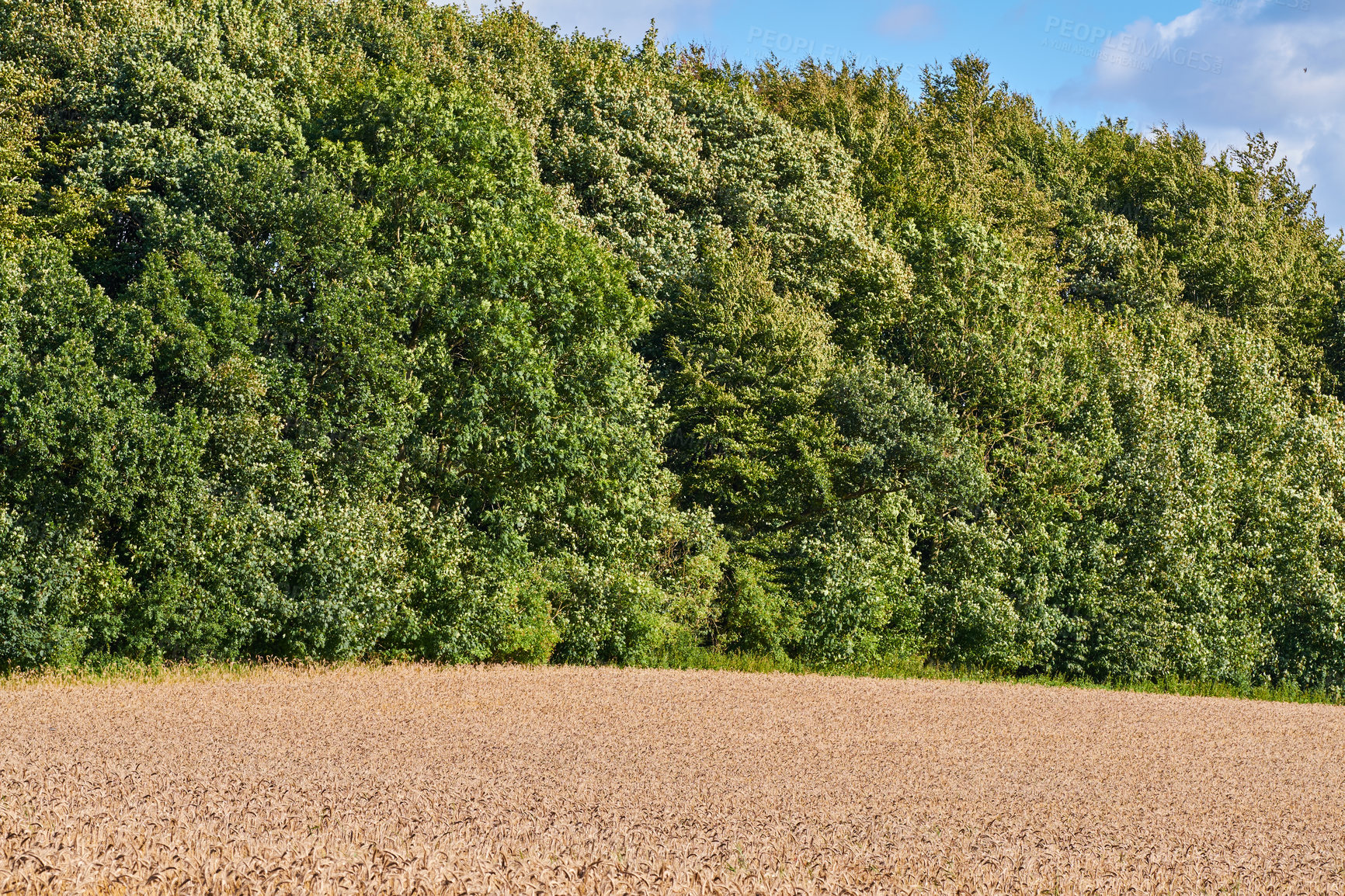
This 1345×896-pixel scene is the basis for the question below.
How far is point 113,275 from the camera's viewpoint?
2534cm

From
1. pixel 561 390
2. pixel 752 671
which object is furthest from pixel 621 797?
pixel 752 671

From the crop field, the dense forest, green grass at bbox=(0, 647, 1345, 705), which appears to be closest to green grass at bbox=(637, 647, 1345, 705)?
green grass at bbox=(0, 647, 1345, 705)

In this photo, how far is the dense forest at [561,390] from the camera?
847 inches

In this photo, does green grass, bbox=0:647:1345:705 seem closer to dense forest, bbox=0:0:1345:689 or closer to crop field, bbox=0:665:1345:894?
dense forest, bbox=0:0:1345:689

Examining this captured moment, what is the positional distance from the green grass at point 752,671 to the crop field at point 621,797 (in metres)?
1.31

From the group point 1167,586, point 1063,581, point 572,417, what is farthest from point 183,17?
point 1167,586

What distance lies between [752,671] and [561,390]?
7.85 metres

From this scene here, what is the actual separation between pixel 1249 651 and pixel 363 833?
29545mm

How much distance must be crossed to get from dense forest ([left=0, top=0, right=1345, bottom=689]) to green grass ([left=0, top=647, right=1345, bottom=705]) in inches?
17.1

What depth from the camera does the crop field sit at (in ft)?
21.2

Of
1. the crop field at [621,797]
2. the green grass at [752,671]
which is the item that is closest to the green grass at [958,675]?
the green grass at [752,671]

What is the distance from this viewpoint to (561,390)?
25.5 metres

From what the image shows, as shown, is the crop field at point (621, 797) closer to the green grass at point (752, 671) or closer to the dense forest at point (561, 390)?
the green grass at point (752, 671)

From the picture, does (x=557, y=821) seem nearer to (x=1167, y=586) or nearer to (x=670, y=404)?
(x=670, y=404)
